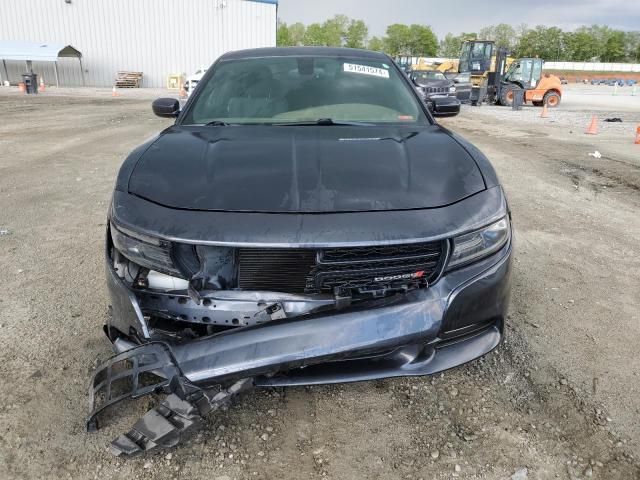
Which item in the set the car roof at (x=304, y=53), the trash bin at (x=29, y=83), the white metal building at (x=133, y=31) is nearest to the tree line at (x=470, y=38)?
the white metal building at (x=133, y=31)

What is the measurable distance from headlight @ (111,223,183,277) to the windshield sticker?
211cm

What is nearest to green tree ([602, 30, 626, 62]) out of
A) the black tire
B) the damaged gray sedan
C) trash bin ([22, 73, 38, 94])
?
the black tire

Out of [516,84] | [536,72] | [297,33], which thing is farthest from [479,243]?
[297,33]

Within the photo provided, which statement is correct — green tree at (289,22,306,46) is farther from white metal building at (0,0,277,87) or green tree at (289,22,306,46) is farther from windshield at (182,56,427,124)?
windshield at (182,56,427,124)

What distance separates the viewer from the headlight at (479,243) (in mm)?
1987

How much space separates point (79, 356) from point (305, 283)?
58.6 inches

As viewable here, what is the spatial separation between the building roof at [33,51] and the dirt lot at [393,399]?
107 feet

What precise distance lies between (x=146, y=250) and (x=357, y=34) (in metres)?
118

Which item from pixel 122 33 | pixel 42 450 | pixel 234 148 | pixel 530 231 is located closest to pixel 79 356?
pixel 42 450

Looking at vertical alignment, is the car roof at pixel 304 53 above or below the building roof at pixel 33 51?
above

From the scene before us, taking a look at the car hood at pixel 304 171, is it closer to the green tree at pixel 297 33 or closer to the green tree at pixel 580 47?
the green tree at pixel 297 33

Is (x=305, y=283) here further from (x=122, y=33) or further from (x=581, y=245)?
(x=122, y=33)

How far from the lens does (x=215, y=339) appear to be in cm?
183

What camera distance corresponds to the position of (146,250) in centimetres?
196
